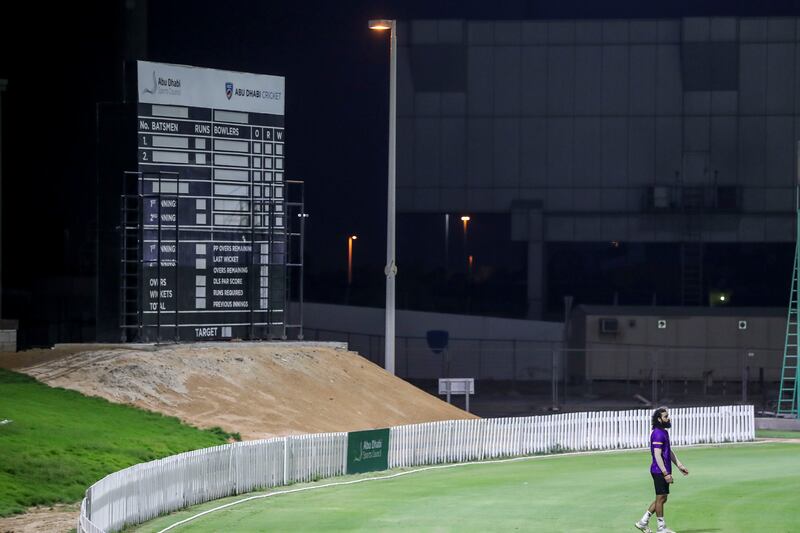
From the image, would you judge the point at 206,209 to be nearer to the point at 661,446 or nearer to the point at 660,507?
the point at 661,446

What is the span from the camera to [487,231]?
11100 centimetres

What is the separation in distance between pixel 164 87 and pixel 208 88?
1.35 m

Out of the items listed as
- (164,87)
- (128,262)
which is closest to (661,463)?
(128,262)

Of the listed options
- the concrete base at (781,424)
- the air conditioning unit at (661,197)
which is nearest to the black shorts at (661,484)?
the concrete base at (781,424)

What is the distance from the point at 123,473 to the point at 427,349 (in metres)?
45.5

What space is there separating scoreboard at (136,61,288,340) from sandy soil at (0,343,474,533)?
0.85 meters

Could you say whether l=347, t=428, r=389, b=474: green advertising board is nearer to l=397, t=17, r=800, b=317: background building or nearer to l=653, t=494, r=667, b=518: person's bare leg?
l=653, t=494, r=667, b=518: person's bare leg

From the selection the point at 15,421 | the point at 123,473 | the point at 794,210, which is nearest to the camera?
the point at 123,473

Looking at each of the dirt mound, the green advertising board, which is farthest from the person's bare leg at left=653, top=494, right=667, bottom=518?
the dirt mound

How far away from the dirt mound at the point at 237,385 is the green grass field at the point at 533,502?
5.61 metres

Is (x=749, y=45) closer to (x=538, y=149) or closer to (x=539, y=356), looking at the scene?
(x=538, y=149)

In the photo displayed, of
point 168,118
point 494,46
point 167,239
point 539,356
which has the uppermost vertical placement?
point 494,46

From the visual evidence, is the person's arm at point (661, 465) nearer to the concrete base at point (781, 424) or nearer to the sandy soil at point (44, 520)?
the sandy soil at point (44, 520)

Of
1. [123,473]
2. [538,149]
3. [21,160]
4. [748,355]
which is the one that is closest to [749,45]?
[538,149]
